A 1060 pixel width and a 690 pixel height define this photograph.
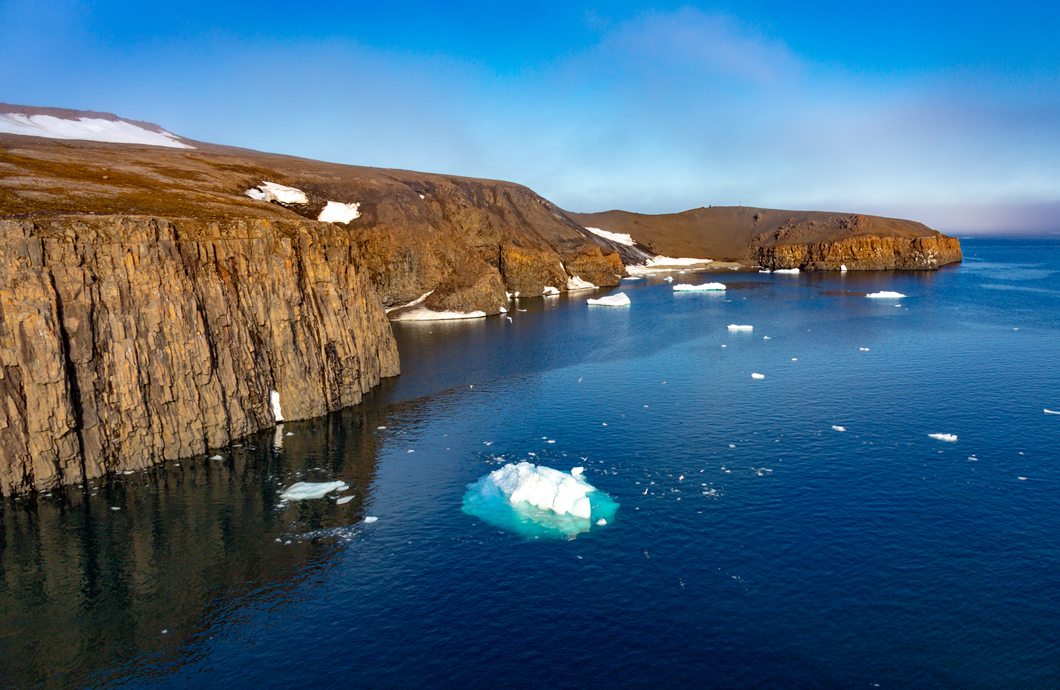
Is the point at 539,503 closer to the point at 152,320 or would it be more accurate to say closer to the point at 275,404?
the point at 275,404

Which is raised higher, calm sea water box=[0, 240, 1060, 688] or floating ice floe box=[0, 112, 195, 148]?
floating ice floe box=[0, 112, 195, 148]

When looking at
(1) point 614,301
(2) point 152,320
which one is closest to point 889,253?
(1) point 614,301

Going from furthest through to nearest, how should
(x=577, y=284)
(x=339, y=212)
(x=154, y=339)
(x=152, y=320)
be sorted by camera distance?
(x=577, y=284), (x=339, y=212), (x=152, y=320), (x=154, y=339)

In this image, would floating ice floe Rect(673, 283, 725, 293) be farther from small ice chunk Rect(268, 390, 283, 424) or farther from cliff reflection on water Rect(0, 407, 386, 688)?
cliff reflection on water Rect(0, 407, 386, 688)

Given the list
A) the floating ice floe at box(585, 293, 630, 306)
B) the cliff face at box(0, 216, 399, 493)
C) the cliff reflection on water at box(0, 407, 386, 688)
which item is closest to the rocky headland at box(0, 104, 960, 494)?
the cliff face at box(0, 216, 399, 493)

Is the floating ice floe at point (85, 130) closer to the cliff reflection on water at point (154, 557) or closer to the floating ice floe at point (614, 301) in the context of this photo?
the floating ice floe at point (614, 301)
